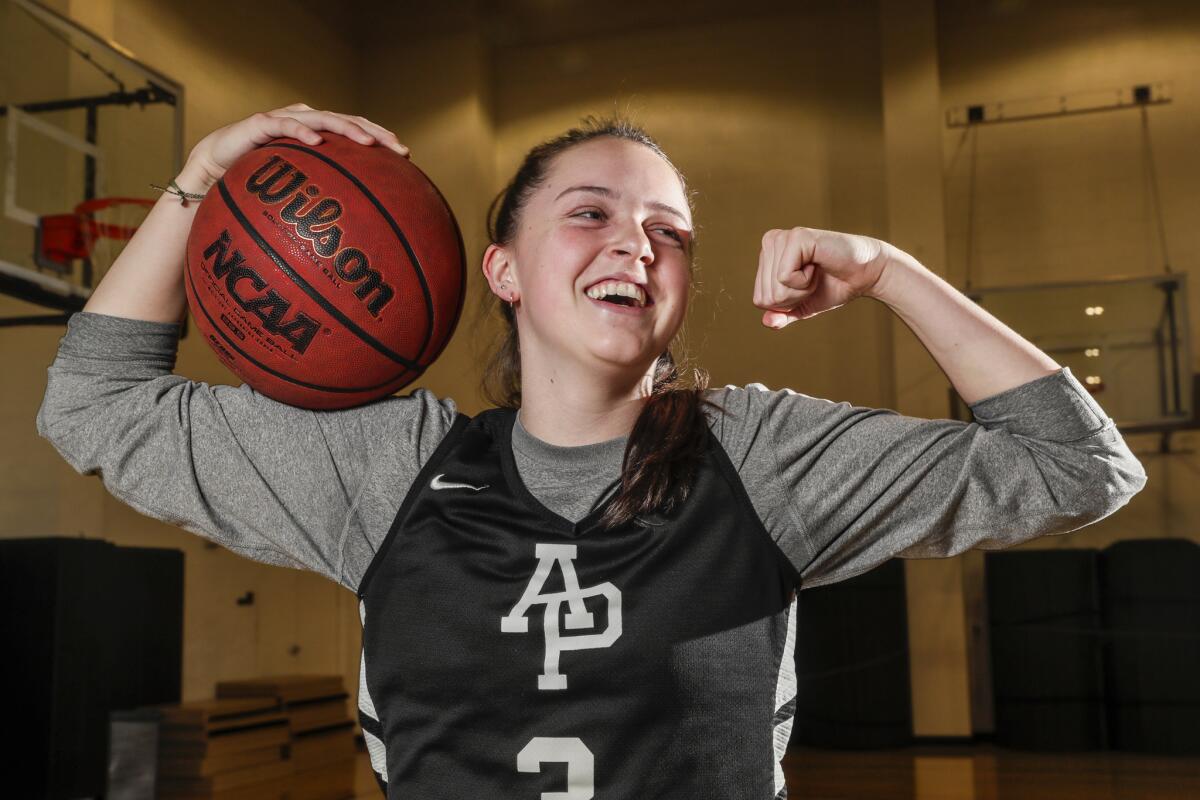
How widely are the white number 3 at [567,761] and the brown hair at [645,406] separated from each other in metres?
0.23

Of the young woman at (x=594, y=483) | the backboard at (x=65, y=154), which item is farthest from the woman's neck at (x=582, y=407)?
the backboard at (x=65, y=154)

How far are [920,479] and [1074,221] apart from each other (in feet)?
18.1

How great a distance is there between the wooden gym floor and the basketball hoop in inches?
90.2

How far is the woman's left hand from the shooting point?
46.4 inches

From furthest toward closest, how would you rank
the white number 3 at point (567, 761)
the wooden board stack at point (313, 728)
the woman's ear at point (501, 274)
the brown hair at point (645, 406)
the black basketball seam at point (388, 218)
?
the wooden board stack at point (313, 728), the woman's ear at point (501, 274), the black basketball seam at point (388, 218), the brown hair at point (645, 406), the white number 3 at point (567, 761)

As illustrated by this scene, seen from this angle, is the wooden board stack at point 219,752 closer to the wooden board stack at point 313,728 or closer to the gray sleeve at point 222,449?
the wooden board stack at point 313,728

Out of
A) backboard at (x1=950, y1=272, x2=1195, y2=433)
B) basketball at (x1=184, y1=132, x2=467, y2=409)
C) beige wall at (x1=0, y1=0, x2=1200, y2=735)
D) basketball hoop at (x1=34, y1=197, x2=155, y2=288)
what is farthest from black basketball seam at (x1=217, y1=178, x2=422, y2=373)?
backboard at (x1=950, y1=272, x2=1195, y2=433)

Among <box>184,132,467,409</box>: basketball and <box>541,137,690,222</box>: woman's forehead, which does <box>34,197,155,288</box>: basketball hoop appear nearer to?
<box>184,132,467,409</box>: basketball

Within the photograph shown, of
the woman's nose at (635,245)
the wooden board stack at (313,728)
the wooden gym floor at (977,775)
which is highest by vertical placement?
the woman's nose at (635,245)

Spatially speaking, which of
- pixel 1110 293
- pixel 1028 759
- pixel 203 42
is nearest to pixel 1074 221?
pixel 1110 293

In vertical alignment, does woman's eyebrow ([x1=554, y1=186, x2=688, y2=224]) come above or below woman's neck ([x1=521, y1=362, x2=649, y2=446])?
above

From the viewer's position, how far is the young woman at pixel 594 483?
108 cm

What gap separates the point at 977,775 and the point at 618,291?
4215 mm

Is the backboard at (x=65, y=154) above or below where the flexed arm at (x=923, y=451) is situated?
above
